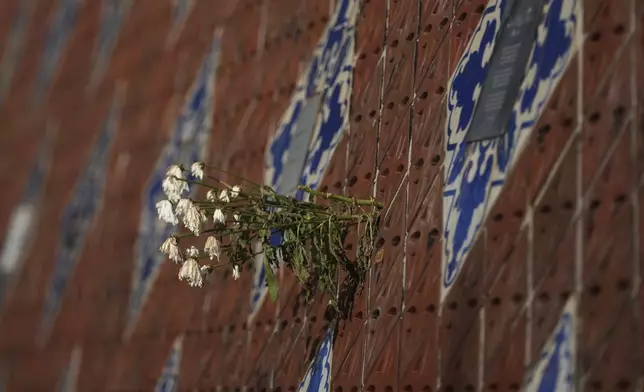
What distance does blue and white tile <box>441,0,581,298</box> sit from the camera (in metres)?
4.48

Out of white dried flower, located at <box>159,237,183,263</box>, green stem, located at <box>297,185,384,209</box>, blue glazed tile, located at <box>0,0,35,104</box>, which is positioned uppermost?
blue glazed tile, located at <box>0,0,35,104</box>

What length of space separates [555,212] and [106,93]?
5.83 m

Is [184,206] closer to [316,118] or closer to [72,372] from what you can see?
[316,118]

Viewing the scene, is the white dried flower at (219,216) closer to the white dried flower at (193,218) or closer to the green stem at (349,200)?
the white dried flower at (193,218)

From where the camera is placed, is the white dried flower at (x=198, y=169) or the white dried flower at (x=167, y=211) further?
the white dried flower at (x=198, y=169)

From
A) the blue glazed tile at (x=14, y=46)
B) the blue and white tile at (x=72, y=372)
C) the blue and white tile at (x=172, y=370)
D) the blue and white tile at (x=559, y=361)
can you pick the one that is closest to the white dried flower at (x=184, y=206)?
the blue and white tile at (x=559, y=361)

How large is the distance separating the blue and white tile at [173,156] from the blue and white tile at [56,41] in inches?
110

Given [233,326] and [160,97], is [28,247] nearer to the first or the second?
[160,97]

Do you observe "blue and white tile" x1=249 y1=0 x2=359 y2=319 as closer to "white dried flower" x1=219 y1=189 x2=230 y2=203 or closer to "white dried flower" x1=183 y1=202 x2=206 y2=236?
"white dried flower" x1=219 y1=189 x2=230 y2=203

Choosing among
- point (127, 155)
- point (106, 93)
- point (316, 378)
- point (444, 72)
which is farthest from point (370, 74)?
point (106, 93)

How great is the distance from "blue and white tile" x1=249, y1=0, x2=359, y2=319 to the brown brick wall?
103mm

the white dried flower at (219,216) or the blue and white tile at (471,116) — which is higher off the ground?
the blue and white tile at (471,116)

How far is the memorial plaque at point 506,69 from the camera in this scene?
4645mm

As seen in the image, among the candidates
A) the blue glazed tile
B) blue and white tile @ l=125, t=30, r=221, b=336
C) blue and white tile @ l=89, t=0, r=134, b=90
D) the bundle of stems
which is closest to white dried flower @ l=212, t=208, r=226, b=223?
the bundle of stems
